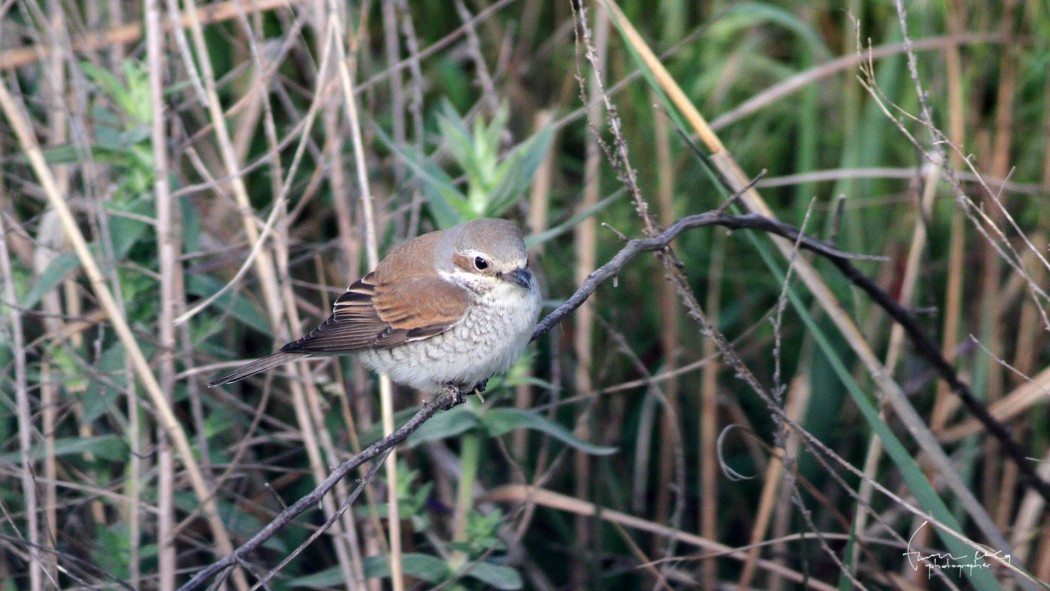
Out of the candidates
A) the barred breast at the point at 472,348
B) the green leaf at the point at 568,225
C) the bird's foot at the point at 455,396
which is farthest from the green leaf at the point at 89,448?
the green leaf at the point at 568,225

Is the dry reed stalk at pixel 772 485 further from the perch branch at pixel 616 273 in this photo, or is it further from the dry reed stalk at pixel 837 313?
the perch branch at pixel 616 273

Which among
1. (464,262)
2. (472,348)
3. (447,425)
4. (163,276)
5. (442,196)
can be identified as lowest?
(447,425)

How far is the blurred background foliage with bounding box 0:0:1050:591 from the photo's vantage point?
3.25m

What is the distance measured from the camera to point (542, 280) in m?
4.40

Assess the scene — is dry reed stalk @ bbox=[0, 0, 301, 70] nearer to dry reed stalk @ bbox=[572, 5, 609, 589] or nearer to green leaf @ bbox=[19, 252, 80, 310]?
green leaf @ bbox=[19, 252, 80, 310]

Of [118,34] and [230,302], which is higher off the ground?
[118,34]

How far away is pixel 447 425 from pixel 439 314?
0.41 meters

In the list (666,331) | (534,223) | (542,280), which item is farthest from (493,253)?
(666,331)

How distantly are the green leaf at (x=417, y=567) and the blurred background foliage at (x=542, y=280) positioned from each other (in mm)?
11

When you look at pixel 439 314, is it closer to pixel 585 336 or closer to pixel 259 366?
pixel 259 366

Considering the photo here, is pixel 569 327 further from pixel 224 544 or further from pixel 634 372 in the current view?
pixel 224 544

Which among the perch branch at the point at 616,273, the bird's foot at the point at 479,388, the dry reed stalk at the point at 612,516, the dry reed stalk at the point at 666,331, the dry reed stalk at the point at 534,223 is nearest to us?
the perch branch at the point at 616,273

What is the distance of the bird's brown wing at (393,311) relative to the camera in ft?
11.0

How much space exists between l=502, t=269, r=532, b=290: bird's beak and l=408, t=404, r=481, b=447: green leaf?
0.45 m
